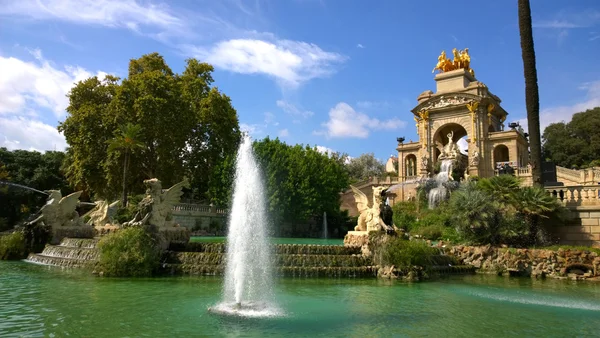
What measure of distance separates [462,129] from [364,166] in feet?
71.7

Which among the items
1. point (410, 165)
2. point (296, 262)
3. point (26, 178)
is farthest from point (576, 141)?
point (26, 178)

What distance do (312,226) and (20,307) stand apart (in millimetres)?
31475

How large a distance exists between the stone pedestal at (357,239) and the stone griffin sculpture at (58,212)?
42.6 ft

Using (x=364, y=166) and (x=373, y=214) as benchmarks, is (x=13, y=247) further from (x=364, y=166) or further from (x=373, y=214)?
(x=364, y=166)

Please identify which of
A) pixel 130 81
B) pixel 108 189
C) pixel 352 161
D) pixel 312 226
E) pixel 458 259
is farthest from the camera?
pixel 352 161

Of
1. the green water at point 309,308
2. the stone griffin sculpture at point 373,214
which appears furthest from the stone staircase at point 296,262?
the stone griffin sculpture at point 373,214

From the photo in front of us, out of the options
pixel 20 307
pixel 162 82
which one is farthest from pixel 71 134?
pixel 20 307

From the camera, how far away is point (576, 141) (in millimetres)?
57281

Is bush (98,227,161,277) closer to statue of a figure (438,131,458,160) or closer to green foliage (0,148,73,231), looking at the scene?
green foliage (0,148,73,231)

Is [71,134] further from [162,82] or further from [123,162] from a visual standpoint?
[162,82]

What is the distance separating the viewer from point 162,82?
110 ft

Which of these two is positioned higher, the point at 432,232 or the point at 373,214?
the point at 373,214

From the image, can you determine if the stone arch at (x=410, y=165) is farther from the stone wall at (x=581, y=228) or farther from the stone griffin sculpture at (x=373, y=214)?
the stone griffin sculpture at (x=373, y=214)

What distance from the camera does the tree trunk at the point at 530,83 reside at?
747 inches
